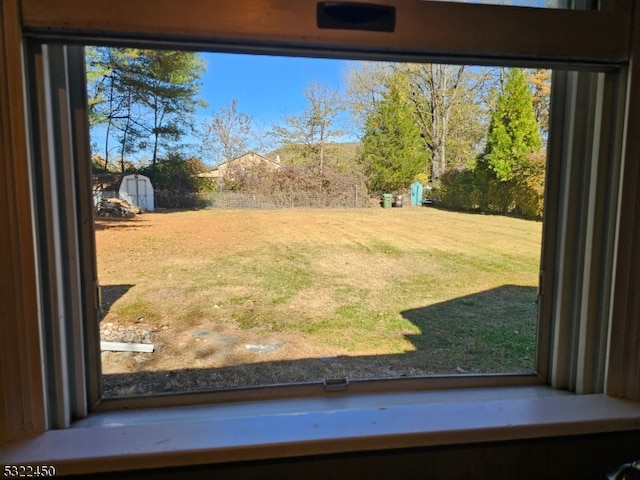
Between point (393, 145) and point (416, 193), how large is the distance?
0.63 feet

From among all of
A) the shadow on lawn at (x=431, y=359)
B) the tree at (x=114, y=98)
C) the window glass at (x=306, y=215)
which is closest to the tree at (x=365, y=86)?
the window glass at (x=306, y=215)

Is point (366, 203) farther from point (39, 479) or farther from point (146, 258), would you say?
point (39, 479)

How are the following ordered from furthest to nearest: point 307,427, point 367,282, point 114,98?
1. point 367,282
2. point 114,98
3. point 307,427

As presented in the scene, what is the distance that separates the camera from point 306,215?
53.3 inches

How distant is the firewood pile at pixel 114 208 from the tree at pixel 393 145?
713mm

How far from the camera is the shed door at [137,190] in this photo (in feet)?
3.00

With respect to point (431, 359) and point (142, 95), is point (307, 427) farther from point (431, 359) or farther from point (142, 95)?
point (142, 95)

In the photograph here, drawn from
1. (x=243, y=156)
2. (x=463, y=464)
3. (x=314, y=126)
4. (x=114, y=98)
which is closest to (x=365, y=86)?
(x=314, y=126)

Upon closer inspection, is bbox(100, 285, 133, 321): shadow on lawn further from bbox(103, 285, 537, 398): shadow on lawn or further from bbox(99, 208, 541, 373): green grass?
bbox(103, 285, 537, 398): shadow on lawn

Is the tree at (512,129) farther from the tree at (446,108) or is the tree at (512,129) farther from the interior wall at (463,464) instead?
the interior wall at (463,464)

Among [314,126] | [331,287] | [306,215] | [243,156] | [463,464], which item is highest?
[314,126]

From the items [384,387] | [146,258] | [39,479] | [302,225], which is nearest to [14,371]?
[39,479]

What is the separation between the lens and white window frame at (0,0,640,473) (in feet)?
2.17

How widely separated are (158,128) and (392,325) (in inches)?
32.6
